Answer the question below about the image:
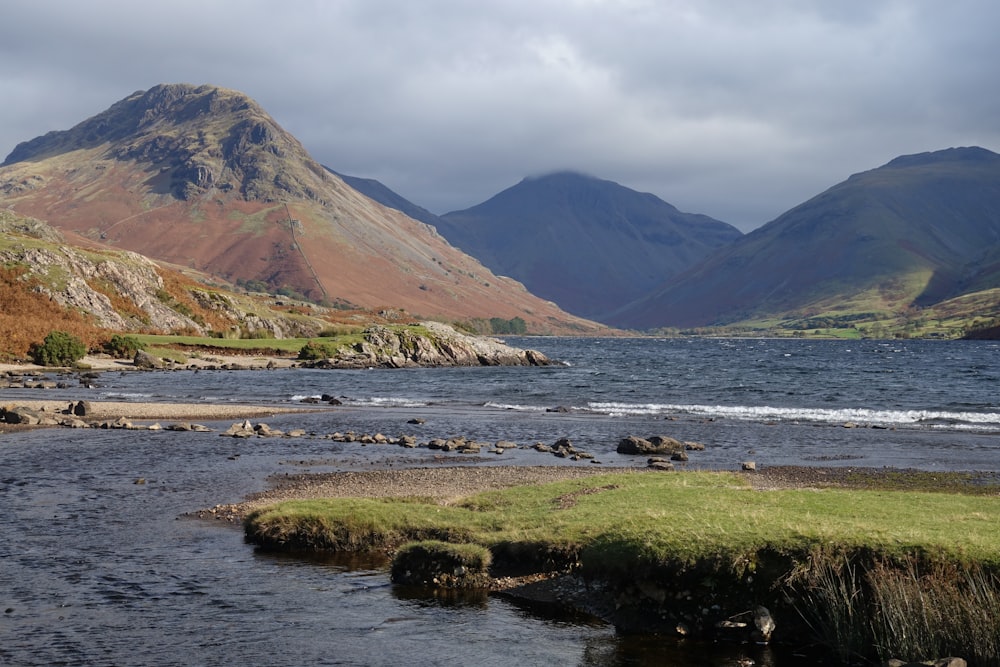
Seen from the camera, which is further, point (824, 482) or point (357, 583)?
point (824, 482)

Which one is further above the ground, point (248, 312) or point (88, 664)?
point (248, 312)

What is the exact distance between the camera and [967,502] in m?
23.5

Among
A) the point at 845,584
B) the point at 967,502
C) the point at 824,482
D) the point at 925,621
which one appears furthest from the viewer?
the point at 824,482

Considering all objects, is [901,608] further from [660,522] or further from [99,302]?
[99,302]

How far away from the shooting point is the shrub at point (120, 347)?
349 ft

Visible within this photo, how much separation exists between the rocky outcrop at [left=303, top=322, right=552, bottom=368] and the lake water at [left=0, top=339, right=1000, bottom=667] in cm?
4905

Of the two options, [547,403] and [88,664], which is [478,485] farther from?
[547,403]

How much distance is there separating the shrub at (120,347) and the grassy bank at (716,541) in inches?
3661

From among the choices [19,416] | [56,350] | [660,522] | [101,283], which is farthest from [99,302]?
[660,522]

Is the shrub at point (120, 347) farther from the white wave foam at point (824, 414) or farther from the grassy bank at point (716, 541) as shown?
the grassy bank at point (716, 541)

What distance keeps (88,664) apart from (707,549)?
40.0ft

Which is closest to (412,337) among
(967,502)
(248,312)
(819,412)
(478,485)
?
(248,312)

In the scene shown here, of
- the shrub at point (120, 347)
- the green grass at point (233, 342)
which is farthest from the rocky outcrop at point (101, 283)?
the shrub at point (120, 347)

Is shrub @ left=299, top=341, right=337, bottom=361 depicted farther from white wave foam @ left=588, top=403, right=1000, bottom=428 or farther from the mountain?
white wave foam @ left=588, top=403, right=1000, bottom=428
